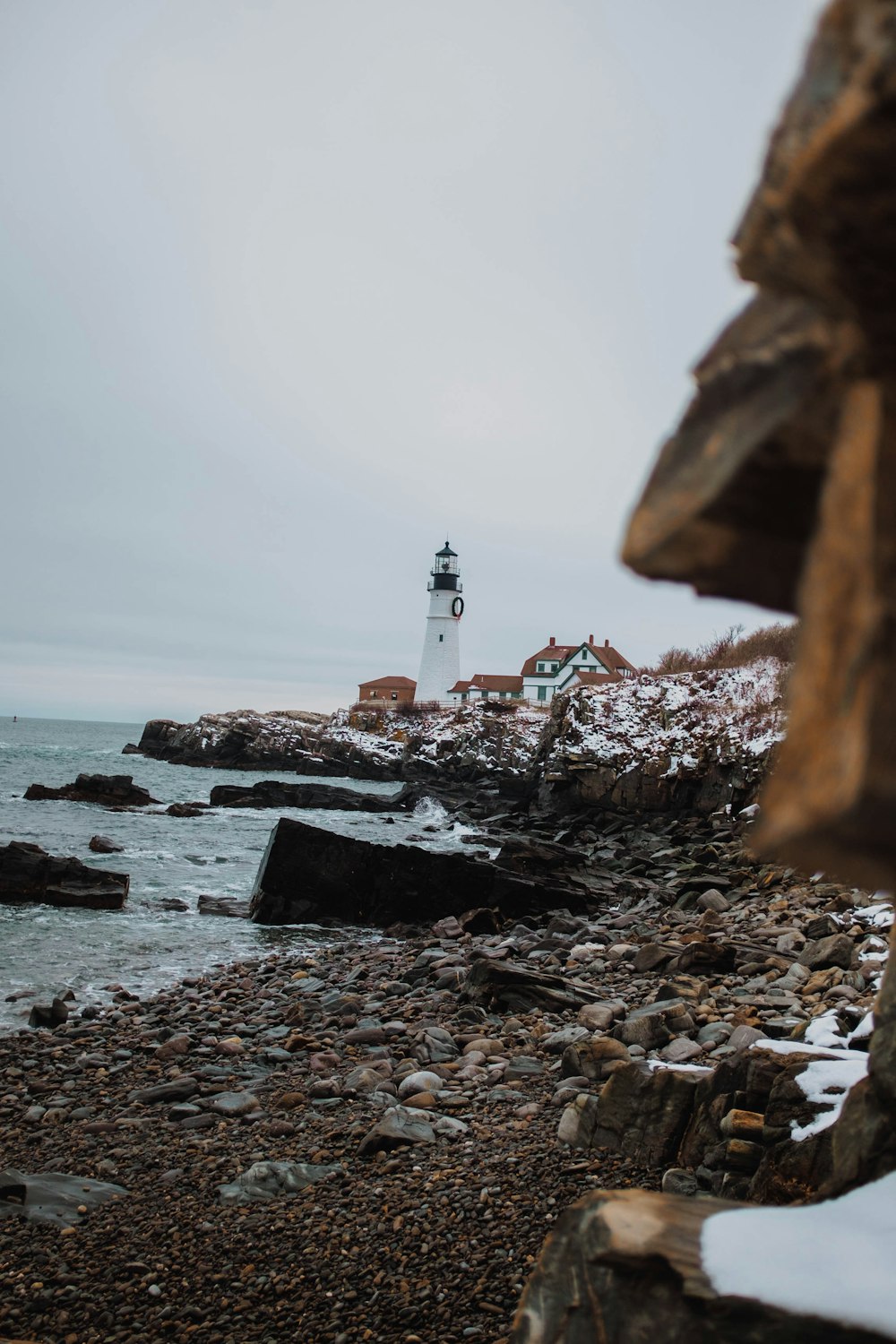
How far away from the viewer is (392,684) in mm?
110250

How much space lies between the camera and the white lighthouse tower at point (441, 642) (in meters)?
88.2

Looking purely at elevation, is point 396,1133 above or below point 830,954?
below

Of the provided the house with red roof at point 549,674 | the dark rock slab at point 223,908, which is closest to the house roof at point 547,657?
the house with red roof at point 549,674

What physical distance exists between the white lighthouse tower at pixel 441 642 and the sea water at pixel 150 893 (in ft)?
123

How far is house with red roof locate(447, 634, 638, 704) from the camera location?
82.7m

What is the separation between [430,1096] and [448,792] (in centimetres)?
4489

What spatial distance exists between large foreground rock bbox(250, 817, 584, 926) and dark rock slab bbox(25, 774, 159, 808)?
1083 inches

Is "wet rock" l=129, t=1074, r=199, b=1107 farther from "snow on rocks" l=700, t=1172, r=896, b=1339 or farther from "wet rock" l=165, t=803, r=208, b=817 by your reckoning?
"wet rock" l=165, t=803, r=208, b=817

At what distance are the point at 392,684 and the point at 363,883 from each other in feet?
300

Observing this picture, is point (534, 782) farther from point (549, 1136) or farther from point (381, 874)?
point (549, 1136)

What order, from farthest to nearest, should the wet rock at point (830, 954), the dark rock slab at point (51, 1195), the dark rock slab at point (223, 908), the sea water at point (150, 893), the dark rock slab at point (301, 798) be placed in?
the dark rock slab at point (301, 798) < the dark rock slab at point (223, 908) < the sea water at point (150, 893) < the wet rock at point (830, 954) < the dark rock slab at point (51, 1195)

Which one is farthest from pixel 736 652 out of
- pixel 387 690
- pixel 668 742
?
pixel 387 690

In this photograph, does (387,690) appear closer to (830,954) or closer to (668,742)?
(668,742)

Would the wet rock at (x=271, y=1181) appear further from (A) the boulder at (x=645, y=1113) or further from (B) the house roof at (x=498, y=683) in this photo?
(B) the house roof at (x=498, y=683)
